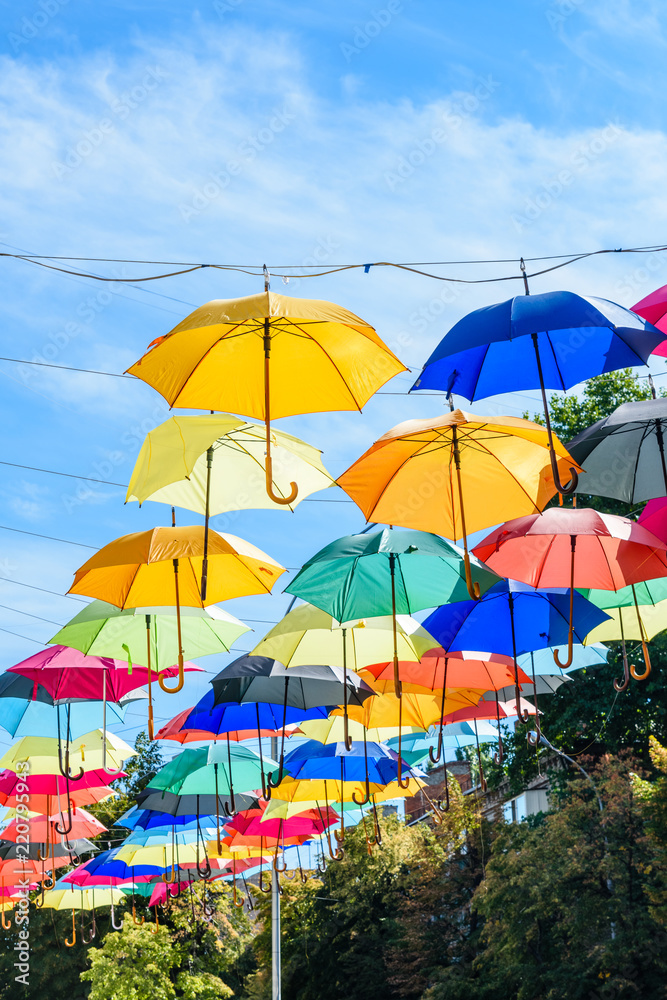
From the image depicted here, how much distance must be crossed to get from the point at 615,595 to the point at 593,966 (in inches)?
336

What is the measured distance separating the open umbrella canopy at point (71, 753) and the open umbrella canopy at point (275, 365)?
6770 millimetres

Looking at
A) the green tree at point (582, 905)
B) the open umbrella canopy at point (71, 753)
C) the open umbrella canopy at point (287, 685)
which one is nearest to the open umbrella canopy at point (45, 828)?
the open umbrella canopy at point (71, 753)

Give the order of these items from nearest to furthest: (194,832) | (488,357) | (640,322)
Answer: (640,322) → (488,357) → (194,832)

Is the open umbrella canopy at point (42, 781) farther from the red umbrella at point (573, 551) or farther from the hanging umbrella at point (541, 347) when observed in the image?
the hanging umbrella at point (541, 347)

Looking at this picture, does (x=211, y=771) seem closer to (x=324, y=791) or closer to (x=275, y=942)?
(x=324, y=791)

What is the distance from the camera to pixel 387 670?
8516 mm

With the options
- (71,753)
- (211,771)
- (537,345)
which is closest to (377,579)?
(537,345)

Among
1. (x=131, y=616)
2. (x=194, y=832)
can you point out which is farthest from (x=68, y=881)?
(x=131, y=616)

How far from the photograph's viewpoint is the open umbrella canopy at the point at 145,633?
25.6 ft

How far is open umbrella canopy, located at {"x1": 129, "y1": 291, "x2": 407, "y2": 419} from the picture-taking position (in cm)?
545

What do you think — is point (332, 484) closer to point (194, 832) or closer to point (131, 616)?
point (131, 616)

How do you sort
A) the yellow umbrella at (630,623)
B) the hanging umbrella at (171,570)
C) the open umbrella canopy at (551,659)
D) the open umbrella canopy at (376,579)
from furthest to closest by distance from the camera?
1. the open umbrella canopy at (551,659)
2. the yellow umbrella at (630,623)
3. the open umbrella canopy at (376,579)
4. the hanging umbrella at (171,570)

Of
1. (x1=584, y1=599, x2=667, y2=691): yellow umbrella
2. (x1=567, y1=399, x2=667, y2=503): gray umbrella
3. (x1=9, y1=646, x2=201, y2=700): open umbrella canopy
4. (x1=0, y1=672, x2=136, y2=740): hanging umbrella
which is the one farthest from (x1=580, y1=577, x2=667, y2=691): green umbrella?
(x1=0, y1=672, x2=136, y2=740): hanging umbrella

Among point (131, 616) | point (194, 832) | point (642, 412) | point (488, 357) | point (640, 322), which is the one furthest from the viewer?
point (194, 832)
